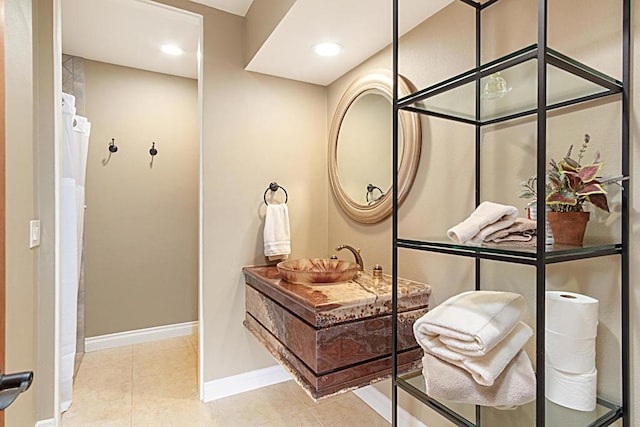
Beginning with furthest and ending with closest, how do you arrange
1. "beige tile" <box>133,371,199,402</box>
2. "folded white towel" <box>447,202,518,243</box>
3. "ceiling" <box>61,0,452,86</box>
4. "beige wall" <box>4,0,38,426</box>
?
"beige tile" <box>133,371,199,402</box> → "ceiling" <box>61,0,452,86</box> → "beige wall" <box>4,0,38,426</box> → "folded white towel" <box>447,202,518,243</box>

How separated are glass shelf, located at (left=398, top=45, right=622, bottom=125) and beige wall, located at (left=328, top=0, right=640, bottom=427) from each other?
50mm

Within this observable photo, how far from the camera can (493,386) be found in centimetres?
104

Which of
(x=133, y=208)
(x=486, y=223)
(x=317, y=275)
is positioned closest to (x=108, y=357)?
(x=133, y=208)

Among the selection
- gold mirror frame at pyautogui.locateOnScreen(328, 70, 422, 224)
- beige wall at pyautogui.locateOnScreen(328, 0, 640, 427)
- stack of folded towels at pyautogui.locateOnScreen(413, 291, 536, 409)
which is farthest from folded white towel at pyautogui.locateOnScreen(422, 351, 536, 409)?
gold mirror frame at pyautogui.locateOnScreen(328, 70, 422, 224)

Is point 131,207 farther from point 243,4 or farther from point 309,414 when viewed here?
point 309,414

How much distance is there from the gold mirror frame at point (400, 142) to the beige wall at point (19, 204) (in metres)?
1.68

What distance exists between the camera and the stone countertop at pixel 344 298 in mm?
1477

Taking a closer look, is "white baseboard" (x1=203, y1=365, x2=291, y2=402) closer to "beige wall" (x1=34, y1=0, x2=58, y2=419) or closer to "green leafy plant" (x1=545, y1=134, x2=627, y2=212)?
"beige wall" (x1=34, y1=0, x2=58, y2=419)

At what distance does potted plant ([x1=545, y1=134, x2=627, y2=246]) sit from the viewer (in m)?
0.98

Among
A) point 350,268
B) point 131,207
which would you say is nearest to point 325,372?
point 350,268

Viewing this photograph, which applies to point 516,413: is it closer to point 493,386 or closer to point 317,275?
point 493,386

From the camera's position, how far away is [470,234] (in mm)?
1071

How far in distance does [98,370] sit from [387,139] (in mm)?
2664

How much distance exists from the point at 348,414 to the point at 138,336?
6.74 feet
